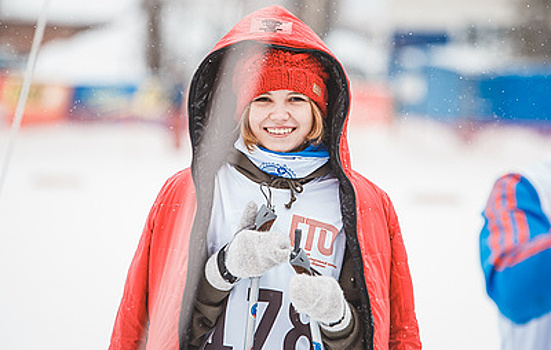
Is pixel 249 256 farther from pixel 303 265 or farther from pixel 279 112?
pixel 279 112

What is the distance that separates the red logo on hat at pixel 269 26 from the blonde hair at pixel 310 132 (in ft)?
0.47

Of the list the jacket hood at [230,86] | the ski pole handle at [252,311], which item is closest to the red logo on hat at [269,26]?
the jacket hood at [230,86]

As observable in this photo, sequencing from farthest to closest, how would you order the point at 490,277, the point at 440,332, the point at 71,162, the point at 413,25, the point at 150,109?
the point at 71,162 < the point at 150,109 < the point at 413,25 < the point at 440,332 < the point at 490,277

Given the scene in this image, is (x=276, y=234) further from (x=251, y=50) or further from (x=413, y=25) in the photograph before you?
(x=413, y=25)

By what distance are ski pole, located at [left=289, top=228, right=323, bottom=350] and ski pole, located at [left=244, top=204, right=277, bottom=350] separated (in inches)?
2.6

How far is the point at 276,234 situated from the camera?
90 cm

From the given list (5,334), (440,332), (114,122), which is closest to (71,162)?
(114,122)

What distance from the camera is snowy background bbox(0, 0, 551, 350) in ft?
5.07

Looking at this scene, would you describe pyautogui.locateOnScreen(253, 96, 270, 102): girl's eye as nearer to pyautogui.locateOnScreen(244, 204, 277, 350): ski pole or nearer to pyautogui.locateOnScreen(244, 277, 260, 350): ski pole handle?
pyautogui.locateOnScreen(244, 204, 277, 350): ski pole

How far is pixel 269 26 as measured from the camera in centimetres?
107

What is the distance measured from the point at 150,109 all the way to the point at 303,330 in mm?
2265

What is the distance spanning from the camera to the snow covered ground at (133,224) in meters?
→ 1.59

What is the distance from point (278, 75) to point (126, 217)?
101 centimetres

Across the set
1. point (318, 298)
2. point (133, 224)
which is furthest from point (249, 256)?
point (133, 224)
